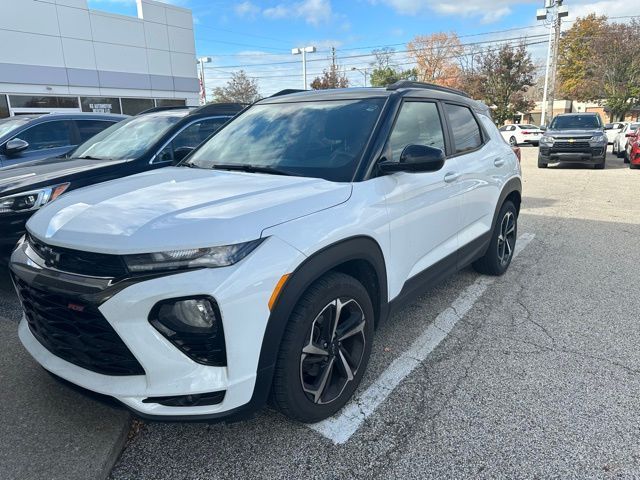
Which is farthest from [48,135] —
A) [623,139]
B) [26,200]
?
[623,139]

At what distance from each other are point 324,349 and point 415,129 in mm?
1771

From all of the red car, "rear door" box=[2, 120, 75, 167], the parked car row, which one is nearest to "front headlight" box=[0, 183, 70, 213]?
the parked car row

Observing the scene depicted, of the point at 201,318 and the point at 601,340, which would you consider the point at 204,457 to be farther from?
the point at 601,340

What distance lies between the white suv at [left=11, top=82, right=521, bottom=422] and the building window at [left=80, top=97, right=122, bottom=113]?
1932 cm

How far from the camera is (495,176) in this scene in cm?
433

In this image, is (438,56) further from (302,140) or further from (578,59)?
(302,140)

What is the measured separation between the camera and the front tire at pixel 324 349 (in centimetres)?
220

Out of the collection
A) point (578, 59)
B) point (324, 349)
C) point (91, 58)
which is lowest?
→ point (324, 349)

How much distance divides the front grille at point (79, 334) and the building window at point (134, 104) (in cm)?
Result: 2073

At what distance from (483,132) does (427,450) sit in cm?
313

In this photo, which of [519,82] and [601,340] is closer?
[601,340]

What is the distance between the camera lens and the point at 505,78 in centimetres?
4053

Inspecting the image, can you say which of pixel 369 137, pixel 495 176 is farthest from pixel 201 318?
pixel 495 176

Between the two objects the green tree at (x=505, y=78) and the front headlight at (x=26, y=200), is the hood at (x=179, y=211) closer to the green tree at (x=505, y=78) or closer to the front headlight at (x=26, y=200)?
the front headlight at (x=26, y=200)
